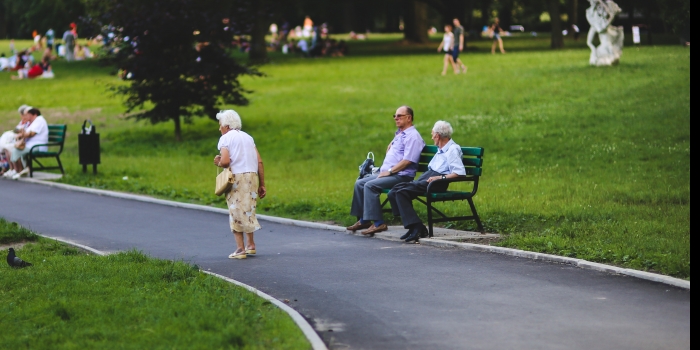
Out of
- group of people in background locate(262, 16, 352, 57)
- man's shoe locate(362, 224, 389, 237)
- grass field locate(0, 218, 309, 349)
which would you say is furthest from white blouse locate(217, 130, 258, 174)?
group of people in background locate(262, 16, 352, 57)

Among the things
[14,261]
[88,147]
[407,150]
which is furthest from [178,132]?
[14,261]

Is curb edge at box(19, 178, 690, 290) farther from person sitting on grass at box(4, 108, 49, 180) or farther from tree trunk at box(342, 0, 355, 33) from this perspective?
tree trunk at box(342, 0, 355, 33)

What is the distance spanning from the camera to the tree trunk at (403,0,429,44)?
6212 cm

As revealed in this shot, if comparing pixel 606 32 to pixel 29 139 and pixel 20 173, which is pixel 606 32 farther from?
pixel 20 173

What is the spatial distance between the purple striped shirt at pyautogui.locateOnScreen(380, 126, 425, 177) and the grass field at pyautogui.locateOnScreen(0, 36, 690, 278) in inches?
49.4

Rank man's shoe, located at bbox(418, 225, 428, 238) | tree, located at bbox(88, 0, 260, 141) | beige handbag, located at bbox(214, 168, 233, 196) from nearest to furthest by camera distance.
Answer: beige handbag, located at bbox(214, 168, 233, 196)
man's shoe, located at bbox(418, 225, 428, 238)
tree, located at bbox(88, 0, 260, 141)

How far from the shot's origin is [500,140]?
23.0 meters

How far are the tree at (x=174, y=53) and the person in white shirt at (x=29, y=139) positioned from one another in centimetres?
548

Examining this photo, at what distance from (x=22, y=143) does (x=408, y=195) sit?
11.4m

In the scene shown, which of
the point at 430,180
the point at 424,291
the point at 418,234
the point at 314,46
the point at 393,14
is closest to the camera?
the point at 424,291

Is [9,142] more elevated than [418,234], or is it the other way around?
[9,142]

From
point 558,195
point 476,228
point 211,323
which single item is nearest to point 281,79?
point 558,195
